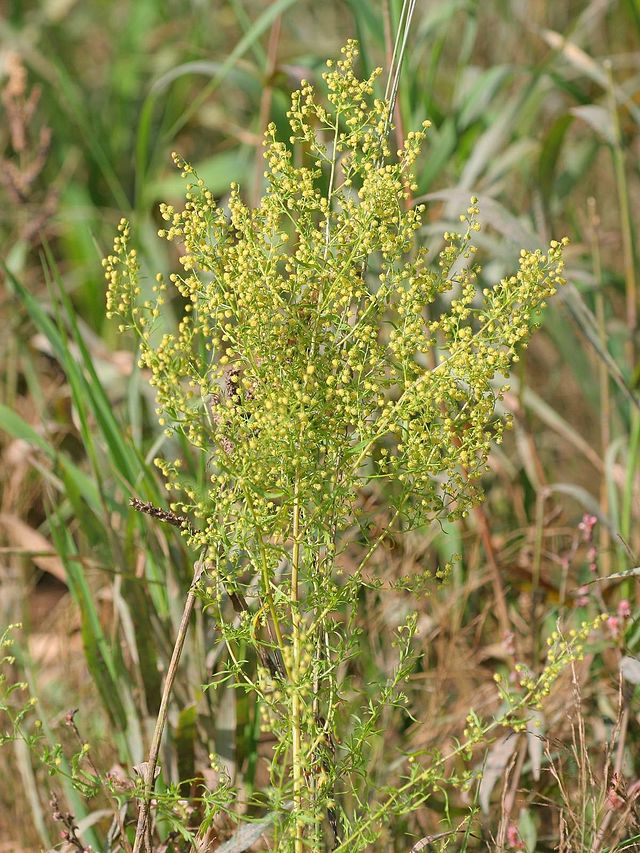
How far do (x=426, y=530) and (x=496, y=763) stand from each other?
43 cm

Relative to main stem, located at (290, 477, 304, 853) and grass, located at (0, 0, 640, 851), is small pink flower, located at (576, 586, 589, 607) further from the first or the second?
main stem, located at (290, 477, 304, 853)

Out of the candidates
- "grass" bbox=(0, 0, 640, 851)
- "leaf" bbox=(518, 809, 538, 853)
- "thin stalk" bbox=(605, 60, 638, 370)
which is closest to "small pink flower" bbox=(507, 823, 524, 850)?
"grass" bbox=(0, 0, 640, 851)

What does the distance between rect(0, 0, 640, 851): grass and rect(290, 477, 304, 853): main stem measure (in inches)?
5.4

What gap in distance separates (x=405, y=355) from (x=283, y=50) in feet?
→ 8.30

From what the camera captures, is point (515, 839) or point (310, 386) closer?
point (310, 386)

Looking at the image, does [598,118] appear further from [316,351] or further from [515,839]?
[515,839]

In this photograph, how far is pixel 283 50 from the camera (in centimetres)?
313

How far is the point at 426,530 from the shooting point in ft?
5.23

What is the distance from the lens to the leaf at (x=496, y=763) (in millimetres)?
1219

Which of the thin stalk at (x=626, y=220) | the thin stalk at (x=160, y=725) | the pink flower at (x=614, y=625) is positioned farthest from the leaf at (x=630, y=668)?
the thin stalk at (x=626, y=220)

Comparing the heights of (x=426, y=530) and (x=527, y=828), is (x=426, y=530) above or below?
above

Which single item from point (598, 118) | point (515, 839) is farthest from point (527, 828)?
point (598, 118)

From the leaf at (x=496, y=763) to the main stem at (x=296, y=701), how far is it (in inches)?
15.6

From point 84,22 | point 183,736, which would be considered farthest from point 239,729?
point 84,22
